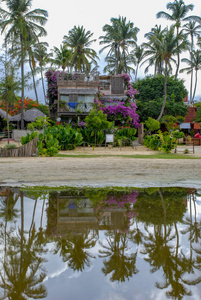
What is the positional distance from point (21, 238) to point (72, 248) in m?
0.74

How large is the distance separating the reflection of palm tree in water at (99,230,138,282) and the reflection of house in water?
1.75 ft

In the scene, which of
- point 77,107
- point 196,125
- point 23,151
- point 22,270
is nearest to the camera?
point 22,270

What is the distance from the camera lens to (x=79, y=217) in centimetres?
473

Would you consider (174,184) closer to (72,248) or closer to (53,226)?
(53,226)

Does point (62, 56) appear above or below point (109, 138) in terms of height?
above

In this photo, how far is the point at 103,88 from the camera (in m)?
34.6

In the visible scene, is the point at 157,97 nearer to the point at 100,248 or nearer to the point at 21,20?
the point at 21,20

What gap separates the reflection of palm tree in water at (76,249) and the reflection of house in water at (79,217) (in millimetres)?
246

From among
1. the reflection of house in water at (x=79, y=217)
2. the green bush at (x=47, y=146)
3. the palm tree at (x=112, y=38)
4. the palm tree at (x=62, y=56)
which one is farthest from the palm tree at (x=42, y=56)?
the reflection of house in water at (x=79, y=217)

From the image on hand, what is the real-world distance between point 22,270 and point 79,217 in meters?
1.93

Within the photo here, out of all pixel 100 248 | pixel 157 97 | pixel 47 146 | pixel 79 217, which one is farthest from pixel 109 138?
pixel 100 248

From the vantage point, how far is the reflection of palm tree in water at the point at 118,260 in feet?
9.16

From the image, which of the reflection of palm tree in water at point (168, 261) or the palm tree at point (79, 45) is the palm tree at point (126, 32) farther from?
the reflection of palm tree in water at point (168, 261)

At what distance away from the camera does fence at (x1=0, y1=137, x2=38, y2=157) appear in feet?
50.6
